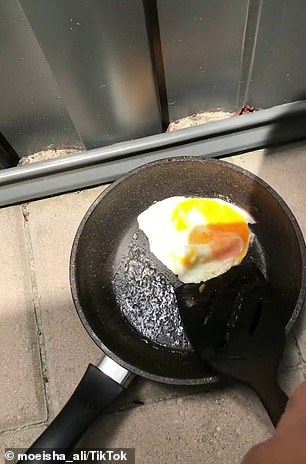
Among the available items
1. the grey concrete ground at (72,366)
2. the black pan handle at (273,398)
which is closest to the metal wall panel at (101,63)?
the grey concrete ground at (72,366)

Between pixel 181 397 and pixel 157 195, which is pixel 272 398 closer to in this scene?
pixel 181 397

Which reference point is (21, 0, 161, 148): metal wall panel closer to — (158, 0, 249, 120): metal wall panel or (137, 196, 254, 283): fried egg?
(158, 0, 249, 120): metal wall panel

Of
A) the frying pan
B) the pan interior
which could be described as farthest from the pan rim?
the pan interior

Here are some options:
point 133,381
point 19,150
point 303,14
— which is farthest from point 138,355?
point 303,14

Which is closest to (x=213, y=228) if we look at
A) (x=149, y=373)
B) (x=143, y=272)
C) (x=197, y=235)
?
(x=197, y=235)

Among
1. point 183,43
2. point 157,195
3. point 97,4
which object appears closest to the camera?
point 97,4

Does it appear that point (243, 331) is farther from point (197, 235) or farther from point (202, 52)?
point (202, 52)
